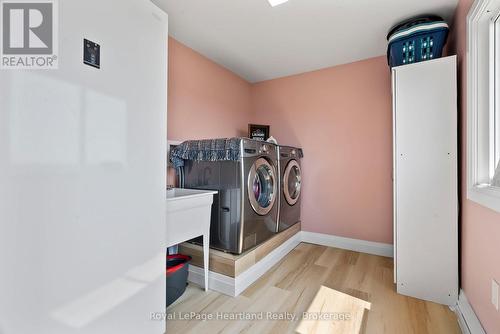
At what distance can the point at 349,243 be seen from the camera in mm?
2492

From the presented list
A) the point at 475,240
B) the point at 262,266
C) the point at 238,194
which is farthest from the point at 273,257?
the point at 475,240

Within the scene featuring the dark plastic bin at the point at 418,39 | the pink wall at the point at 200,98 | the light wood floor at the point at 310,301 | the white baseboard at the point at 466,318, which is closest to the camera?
the white baseboard at the point at 466,318

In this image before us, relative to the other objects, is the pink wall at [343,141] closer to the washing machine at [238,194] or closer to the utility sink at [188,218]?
the washing machine at [238,194]

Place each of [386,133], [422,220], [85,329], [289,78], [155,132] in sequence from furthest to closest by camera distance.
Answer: [289,78] < [386,133] < [422,220] < [155,132] < [85,329]

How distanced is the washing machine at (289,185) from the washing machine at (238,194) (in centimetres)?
29

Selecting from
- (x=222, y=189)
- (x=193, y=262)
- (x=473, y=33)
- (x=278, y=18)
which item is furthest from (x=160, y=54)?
(x=473, y=33)

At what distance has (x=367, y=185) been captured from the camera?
2.42 metres

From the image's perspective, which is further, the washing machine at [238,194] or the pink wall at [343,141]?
the pink wall at [343,141]

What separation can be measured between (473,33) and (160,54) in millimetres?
1749

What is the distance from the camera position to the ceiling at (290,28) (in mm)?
1614

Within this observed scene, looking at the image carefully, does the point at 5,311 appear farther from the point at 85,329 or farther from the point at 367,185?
the point at 367,185

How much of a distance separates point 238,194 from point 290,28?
4.83 ft

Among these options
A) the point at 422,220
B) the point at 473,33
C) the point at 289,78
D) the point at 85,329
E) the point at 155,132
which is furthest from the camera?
the point at 289,78

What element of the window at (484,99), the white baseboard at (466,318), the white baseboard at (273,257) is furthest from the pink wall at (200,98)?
the white baseboard at (466,318)
